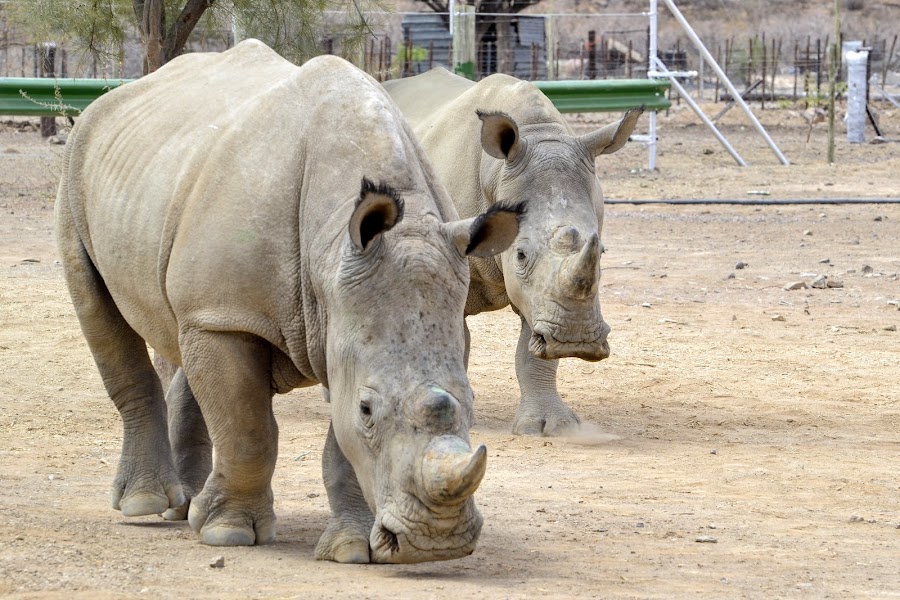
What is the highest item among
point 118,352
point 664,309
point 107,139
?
point 107,139

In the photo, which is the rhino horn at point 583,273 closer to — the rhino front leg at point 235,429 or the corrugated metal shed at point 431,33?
the rhino front leg at point 235,429

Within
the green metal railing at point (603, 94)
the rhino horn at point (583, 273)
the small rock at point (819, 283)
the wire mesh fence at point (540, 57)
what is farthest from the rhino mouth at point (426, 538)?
the green metal railing at point (603, 94)

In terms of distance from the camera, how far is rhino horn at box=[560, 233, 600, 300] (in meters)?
6.85

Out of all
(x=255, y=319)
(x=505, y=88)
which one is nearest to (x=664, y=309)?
(x=505, y=88)

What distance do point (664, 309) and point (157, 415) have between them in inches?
251

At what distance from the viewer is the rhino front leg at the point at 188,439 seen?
6320mm

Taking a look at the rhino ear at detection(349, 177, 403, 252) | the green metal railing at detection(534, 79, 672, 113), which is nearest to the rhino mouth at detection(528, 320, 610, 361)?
the rhino ear at detection(349, 177, 403, 252)

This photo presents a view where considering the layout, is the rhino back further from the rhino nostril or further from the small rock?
the small rock

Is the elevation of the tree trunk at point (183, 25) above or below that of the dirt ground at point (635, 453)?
above

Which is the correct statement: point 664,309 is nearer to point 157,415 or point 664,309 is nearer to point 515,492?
point 515,492

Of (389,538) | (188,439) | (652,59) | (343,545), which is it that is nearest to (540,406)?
(188,439)

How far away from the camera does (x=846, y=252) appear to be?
1443 centimetres

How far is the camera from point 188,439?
250 inches

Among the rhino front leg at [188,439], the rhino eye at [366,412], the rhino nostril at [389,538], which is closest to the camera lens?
the rhino nostril at [389,538]
